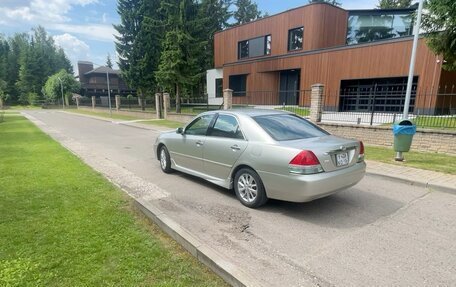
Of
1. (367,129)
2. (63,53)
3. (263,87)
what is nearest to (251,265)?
(367,129)

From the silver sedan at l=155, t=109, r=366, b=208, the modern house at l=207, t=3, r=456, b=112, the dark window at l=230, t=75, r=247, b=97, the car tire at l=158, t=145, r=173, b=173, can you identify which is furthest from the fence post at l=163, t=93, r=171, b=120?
the silver sedan at l=155, t=109, r=366, b=208

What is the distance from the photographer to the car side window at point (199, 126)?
564 cm

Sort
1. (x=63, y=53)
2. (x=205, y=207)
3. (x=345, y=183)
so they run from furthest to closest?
(x=63, y=53)
(x=205, y=207)
(x=345, y=183)

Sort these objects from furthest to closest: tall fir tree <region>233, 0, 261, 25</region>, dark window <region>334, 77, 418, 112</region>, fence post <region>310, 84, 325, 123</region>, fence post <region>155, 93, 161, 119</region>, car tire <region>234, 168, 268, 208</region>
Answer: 1. tall fir tree <region>233, 0, 261, 25</region>
2. fence post <region>155, 93, 161, 119</region>
3. dark window <region>334, 77, 418, 112</region>
4. fence post <region>310, 84, 325, 123</region>
5. car tire <region>234, 168, 268, 208</region>

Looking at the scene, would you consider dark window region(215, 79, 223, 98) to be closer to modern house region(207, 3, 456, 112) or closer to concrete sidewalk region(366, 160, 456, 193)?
modern house region(207, 3, 456, 112)

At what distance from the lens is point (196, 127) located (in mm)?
5922

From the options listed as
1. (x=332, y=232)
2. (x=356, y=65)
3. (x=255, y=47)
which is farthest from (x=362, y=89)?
(x=332, y=232)

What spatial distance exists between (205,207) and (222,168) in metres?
0.78

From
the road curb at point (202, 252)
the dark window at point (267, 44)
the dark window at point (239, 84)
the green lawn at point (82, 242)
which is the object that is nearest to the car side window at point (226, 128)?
the road curb at point (202, 252)

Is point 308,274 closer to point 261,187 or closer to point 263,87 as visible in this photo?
point 261,187

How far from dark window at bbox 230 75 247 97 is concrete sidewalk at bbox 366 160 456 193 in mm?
21507

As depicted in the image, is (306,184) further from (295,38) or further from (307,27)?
(295,38)

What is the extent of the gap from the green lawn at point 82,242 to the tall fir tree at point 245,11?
54.8 m

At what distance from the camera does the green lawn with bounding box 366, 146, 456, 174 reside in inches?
272
